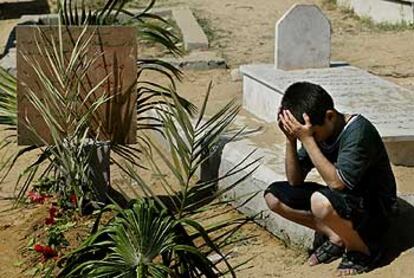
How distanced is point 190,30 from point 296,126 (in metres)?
6.51

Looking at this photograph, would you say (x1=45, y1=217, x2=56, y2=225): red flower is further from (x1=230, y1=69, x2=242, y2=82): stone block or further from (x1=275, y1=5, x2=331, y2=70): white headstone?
(x1=230, y1=69, x2=242, y2=82): stone block

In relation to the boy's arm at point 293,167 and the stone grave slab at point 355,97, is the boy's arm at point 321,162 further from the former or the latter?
the stone grave slab at point 355,97

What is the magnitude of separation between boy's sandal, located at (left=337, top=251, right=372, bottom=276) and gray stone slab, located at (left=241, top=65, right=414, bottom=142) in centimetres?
122

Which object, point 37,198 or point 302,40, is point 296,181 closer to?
point 37,198

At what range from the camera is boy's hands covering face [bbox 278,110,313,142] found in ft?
13.6

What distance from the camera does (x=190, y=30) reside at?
1055 centimetres

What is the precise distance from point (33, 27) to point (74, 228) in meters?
1.09

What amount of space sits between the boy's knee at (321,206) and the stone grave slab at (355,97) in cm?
129

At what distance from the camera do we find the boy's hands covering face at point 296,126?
416cm

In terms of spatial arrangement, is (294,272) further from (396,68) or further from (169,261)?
(396,68)

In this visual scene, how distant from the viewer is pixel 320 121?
4.18m

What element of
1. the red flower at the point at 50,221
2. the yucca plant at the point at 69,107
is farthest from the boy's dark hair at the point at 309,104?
the red flower at the point at 50,221

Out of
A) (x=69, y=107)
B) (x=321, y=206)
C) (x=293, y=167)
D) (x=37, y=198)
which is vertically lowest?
(x=37, y=198)

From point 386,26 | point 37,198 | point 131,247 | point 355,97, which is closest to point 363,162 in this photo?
point 131,247
